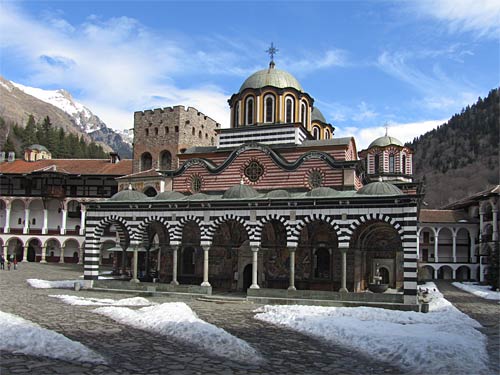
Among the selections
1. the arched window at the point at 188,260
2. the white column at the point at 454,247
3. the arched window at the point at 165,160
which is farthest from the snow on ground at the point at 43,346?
the white column at the point at 454,247

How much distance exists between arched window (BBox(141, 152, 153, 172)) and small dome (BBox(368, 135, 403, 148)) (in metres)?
19.2

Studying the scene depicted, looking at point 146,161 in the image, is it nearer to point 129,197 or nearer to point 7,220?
point 7,220

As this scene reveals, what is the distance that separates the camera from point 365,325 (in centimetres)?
1475

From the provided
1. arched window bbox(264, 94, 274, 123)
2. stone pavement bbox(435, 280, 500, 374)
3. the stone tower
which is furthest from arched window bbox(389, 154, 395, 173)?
arched window bbox(264, 94, 274, 123)

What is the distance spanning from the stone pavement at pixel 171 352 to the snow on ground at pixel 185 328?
327mm

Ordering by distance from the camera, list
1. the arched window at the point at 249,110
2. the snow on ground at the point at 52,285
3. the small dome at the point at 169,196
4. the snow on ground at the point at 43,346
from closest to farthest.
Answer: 1. the snow on ground at the point at 43,346
2. the small dome at the point at 169,196
3. the snow on ground at the point at 52,285
4. the arched window at the point at 249,110

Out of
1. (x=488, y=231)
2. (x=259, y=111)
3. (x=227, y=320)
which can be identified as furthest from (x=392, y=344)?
(x=488, y=231)

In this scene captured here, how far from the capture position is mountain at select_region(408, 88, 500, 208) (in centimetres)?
10050

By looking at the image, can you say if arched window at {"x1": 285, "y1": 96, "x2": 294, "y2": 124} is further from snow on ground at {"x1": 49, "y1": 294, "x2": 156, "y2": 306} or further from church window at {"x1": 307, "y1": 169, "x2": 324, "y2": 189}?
snow on ground at {"x1": 49, "y1": 294, "x2": 156, "y2": 306}

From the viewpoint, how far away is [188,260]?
27531 mm

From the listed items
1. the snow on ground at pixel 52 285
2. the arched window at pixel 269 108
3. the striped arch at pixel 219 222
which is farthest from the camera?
the arched window at pixel 269 108

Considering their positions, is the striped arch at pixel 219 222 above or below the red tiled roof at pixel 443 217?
below

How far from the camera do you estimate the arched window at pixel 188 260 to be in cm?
2747

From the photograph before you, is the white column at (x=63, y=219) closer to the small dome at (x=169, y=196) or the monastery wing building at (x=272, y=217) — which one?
the monastery wing building at (x=272, y=217)
